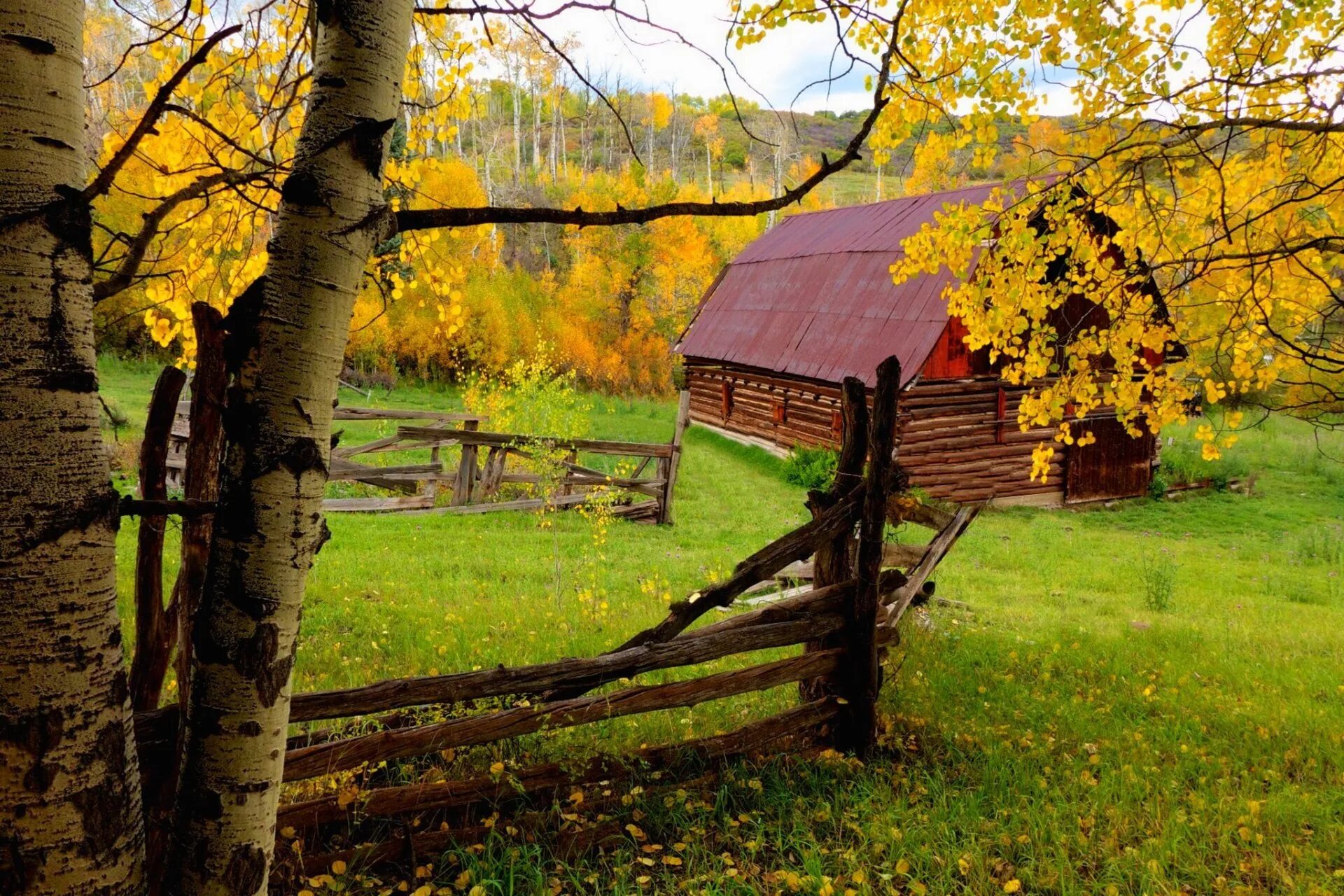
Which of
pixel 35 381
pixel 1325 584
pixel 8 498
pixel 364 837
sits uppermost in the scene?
pixel 35 381

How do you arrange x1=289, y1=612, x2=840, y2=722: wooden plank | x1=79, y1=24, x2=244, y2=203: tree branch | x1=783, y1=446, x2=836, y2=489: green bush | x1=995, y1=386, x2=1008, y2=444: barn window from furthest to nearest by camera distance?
x1=783, y1=446, x2=836, y2=489: green bush < x1=995, y1=386, x2=1008, y2=444: barn window < x1=289, y1=612, x2=840, y2=722: wooden plank < x1=79, y1=24, x2=244, y2=203: tree branch

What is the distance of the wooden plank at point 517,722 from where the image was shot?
2.81 meters

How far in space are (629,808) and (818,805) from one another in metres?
0.84

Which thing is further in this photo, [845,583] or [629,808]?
[845,583]

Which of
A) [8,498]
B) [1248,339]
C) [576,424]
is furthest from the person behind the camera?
[576,424]

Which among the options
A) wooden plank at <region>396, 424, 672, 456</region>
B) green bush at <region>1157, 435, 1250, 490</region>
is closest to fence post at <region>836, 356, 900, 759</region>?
wooden plank at <region>396, 424, 672, 456</region>

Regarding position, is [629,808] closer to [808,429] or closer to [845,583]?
[845,583]

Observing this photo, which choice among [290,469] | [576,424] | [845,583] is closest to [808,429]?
[576,424]

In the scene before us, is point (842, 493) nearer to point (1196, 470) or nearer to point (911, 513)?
point (911, 513)

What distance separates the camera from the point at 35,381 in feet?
4.30

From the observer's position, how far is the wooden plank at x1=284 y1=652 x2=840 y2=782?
2.81m

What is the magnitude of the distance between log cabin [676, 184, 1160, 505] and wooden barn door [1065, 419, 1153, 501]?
0.03 meters

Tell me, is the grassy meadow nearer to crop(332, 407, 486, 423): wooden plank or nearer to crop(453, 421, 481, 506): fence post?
crop(453, 421, 481, 506): fence post

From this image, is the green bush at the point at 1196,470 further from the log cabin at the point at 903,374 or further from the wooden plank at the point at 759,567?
the wooden plank at the point at 759,567
